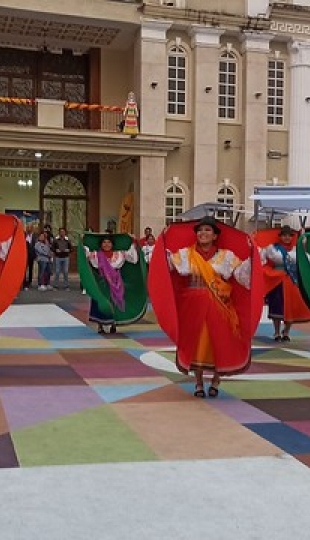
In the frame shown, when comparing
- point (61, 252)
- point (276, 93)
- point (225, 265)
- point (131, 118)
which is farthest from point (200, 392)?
point (276, 93)

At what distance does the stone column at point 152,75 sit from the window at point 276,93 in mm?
3868

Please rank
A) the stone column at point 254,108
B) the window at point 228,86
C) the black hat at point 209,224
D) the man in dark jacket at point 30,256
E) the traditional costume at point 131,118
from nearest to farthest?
the black hat at point 209,224 → the man in dark jacket at point 30,256 → the traditional costume at point 131,118 → the stone column at point 254,108 → the window at point 228,86

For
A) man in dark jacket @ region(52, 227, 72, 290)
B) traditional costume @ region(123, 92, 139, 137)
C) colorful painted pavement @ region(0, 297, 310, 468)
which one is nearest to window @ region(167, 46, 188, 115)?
traditional costume @ region(123, 92, 139, 137)

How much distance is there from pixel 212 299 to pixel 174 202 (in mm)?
17745

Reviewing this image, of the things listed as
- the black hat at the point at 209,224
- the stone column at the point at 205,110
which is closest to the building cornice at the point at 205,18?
the stone column at the point at 205,110

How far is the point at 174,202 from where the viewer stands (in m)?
24.1

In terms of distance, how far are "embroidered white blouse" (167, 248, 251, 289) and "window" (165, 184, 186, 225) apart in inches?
684

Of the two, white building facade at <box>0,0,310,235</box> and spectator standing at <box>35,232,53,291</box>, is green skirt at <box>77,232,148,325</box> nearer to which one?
spectator standing at <box>35,232,53,291</box>

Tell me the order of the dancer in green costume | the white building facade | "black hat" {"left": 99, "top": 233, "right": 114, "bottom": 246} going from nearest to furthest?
1. the dancer in green costume
2. "black hat" {"left": 99, "top": 233, "right": 114, "bottom": 246}
3. the white building facade

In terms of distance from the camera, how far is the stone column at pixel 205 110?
23969 millimetres

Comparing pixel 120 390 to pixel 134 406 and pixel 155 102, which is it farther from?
pixel 155 102

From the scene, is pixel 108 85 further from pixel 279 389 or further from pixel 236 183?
pixel 279 389

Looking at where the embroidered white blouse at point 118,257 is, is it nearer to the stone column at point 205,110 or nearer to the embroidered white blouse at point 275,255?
the embroidered white blouse at point 275,255

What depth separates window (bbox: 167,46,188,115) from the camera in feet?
78.6
